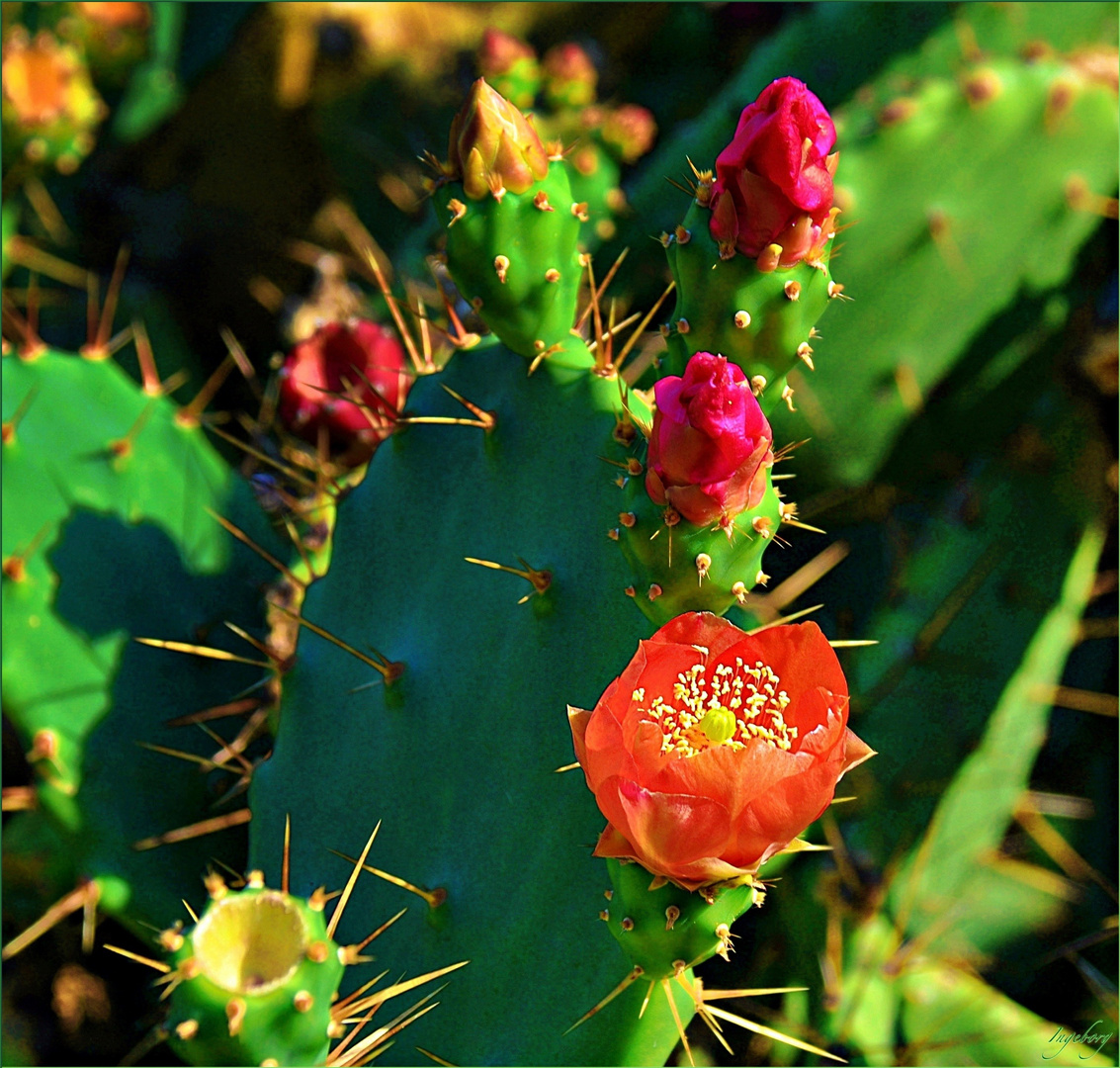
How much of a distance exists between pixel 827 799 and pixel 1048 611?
904 mm

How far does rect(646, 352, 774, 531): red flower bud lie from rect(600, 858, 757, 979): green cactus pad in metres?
0.24

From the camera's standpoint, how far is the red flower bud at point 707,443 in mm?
723

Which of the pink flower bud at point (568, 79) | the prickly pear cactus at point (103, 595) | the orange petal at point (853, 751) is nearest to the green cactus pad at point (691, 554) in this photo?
the orange petal at point (853, 751)

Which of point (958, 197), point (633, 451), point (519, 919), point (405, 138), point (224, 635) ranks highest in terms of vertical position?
point (958, 197)

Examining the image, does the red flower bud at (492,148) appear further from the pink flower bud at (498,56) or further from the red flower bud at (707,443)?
the pink flower bud at (498,56)

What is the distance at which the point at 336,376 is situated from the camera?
1.35 m

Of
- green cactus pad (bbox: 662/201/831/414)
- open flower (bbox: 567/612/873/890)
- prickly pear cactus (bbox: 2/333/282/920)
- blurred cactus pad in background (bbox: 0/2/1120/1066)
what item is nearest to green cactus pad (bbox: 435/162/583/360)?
blurred cactus pad in background (bbox: 0/2/1120/1066)

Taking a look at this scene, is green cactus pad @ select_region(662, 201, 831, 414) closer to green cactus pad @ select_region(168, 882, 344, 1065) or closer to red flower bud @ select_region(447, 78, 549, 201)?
red flower bud @ select_region(447, 78, 549, 201)

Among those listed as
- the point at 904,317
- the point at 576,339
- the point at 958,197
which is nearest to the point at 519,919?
the point at 576,339

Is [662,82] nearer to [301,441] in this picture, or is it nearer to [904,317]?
[904,317]

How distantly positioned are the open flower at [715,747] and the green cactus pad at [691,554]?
48 millimetres

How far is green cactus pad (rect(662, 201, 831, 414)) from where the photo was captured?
82cm

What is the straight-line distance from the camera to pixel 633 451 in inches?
34.1

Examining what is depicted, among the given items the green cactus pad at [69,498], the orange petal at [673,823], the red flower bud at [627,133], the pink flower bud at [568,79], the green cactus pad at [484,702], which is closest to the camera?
the orange petal at [673,823]
